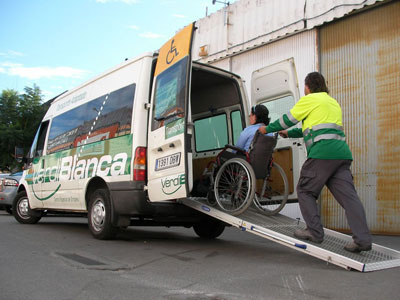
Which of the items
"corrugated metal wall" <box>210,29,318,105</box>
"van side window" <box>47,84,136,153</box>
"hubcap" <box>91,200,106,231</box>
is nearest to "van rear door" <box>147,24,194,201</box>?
"van side window" <box>47,84,136,153</box>

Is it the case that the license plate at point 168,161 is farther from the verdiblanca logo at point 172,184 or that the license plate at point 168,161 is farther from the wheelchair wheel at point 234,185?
the wheelchair wheel at point 234,185

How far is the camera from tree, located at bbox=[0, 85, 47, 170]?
64.8 feet

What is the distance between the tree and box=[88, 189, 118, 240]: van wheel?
15.3 metres

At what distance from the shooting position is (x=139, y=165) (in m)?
5.36

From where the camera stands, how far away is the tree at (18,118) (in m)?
19.8

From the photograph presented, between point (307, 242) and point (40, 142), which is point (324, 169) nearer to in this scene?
point (307, 242)

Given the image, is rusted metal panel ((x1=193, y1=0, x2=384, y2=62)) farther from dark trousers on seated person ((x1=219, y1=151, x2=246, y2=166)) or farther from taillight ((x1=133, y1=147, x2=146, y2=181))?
taillight ((x1=133, y1=147, x2=146, y2=181))

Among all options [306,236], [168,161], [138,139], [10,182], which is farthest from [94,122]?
[10,182]

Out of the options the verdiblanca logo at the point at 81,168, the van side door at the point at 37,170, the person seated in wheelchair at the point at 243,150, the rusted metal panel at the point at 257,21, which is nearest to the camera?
the person seated in wheelchair at the point at 243,150

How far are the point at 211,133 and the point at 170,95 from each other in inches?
90.1

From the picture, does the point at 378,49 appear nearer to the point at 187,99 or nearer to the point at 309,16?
the point at 309,16

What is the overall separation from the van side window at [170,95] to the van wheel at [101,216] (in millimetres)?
1305

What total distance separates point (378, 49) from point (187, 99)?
5.55 metres

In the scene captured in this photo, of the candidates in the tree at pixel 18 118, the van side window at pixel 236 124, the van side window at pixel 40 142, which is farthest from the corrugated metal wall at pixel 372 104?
the tree at pixel 18 118
